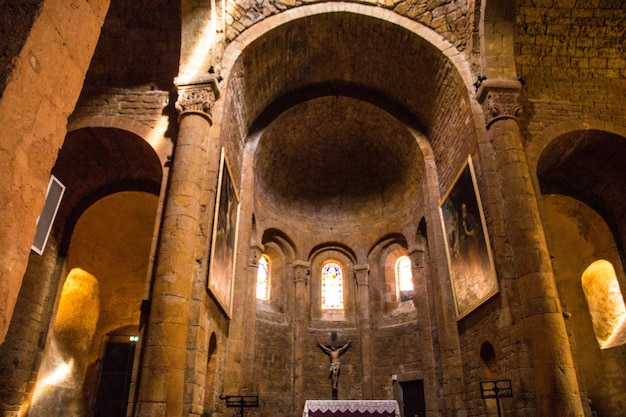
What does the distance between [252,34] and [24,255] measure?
945cm

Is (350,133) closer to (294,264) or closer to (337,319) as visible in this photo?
(294,264)

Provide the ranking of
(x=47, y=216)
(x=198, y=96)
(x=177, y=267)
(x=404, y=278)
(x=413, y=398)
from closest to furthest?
(x=177, y=267) → (x=47, y=216) → (x=198, y=96) → (x=413, y=398) → (x=404, y=278)

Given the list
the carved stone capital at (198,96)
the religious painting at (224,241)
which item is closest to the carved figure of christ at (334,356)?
the religious painting at (224,241)

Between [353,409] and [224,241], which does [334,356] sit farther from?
[224,241]

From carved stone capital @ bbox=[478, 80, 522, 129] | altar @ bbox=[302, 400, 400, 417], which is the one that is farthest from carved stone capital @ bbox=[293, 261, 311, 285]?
carved stone capital @ bbox=[478, 80, 522, 129]

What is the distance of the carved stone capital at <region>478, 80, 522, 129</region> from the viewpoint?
973 centimetres

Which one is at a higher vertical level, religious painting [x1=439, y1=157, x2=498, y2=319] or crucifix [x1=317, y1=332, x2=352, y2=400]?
religious painting [x1=439, y1=157, x2=498, y2=319]

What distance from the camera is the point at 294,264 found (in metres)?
16.4

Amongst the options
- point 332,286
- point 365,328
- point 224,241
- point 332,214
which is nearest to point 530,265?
point 224,241

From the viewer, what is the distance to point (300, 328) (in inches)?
613

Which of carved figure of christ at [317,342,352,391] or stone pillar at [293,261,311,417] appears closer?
stone pillar at [293,261,311,417]

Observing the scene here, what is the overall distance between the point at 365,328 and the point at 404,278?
7.90ft

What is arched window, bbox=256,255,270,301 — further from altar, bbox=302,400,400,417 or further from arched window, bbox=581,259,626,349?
arched window, bbox=581,259,626,349

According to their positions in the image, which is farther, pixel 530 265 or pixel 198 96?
pixel 198 96
